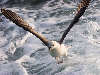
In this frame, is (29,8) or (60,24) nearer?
(60,24)

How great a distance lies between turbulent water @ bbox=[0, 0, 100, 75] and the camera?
7.93m

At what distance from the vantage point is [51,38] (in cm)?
1009

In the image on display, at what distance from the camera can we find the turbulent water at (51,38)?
26.0 ft

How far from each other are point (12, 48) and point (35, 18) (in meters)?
3.20

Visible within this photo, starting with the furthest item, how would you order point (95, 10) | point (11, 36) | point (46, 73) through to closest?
point (95, 10) → point (11, 36) → point (46, 73)

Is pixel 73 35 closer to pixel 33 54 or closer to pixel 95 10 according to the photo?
pixel 33 54

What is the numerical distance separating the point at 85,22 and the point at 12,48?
131 inches

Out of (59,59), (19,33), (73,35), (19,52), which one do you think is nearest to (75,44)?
(73,35)

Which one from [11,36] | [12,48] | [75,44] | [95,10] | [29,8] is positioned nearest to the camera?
[75,44]

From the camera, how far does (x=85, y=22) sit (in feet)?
35.9

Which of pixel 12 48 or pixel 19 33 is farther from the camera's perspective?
pixel 19 33

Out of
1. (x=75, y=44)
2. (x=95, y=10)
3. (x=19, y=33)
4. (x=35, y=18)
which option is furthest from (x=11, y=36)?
(x=95, y=10)

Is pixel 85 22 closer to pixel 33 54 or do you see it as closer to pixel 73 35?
pixel 73 35

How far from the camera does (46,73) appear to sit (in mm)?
7824
